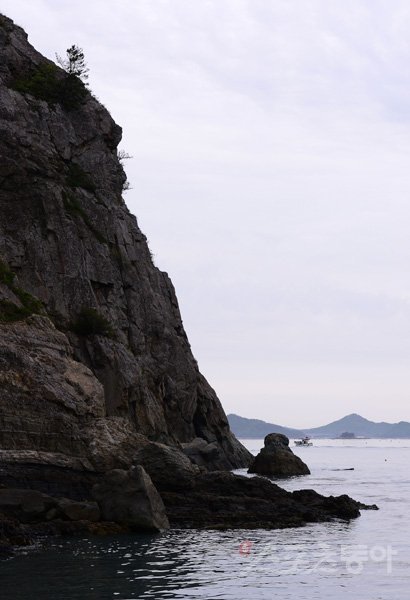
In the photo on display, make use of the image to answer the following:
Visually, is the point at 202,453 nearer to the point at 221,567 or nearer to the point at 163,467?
the point at 163,467

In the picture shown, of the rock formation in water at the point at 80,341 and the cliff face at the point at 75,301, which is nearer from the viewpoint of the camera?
the rock formation in water at the point at 80,341

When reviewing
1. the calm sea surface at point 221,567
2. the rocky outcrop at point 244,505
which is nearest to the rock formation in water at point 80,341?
the rocky outcrop at point 244,505

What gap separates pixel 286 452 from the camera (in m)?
103

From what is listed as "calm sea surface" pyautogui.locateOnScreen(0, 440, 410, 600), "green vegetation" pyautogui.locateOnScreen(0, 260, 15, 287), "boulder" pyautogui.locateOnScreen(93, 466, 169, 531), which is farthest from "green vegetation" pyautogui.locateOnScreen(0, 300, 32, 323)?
"calm sea surface" pyautogui.locateOnScreen(0, 440, 410, 600)

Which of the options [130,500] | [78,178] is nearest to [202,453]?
[78,178]

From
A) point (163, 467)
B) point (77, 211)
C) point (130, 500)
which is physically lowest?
point (130, 500)

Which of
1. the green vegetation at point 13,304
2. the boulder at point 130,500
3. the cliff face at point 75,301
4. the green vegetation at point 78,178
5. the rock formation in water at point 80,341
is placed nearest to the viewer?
the boulder at point 130,500

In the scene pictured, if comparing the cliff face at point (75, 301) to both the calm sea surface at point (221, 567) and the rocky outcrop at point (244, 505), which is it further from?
the calm sea surface at point (221, 567)

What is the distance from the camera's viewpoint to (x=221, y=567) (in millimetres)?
35406

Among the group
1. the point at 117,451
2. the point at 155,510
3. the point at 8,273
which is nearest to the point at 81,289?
the point at 8,273

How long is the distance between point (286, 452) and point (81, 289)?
40.8 metres

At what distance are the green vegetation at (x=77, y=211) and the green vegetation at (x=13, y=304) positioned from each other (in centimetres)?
1214

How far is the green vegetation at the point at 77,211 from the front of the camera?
247 ft

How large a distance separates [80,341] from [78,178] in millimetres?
18989
